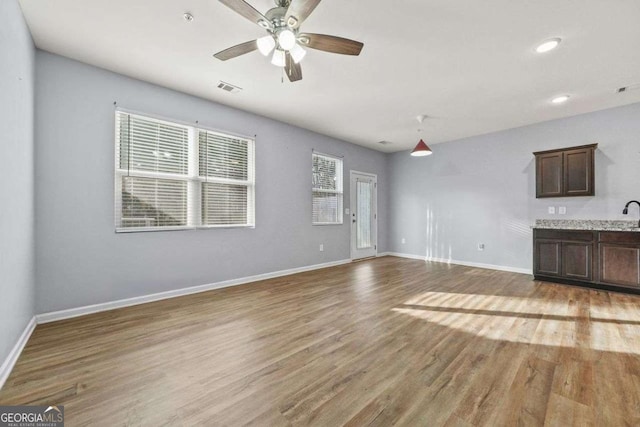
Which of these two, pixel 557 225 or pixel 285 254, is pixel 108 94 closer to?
pixel 285 254

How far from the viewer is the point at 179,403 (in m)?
1.63

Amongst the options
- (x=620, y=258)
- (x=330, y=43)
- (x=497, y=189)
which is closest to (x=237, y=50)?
(x=330, y=43)

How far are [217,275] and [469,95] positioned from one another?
4.59 meters

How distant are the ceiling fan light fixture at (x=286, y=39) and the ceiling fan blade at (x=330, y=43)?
13cm

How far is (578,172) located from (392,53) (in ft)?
13.1

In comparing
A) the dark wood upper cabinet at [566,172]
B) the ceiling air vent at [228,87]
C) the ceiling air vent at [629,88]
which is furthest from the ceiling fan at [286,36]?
the dark wood upper cabinet at [566,172]

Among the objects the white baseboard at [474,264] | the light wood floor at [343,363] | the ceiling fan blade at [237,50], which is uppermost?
the ceiling fan blade at [237,50]

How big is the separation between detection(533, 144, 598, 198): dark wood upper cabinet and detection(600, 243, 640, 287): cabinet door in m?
0.98

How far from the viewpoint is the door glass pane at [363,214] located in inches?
267

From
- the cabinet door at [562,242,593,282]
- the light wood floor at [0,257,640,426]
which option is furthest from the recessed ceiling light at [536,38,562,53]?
the cabinet door at [562,242,593,282]

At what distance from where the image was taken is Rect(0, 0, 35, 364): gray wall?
1.86 m

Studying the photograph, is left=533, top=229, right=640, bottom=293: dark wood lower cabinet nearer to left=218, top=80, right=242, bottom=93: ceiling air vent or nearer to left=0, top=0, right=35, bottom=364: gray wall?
left=218, top=80, right=242, bottom=93: ceiling air vent

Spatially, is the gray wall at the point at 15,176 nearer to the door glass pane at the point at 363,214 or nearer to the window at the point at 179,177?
the window at the point at 179,177

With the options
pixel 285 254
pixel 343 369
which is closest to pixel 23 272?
pixel 343 369
